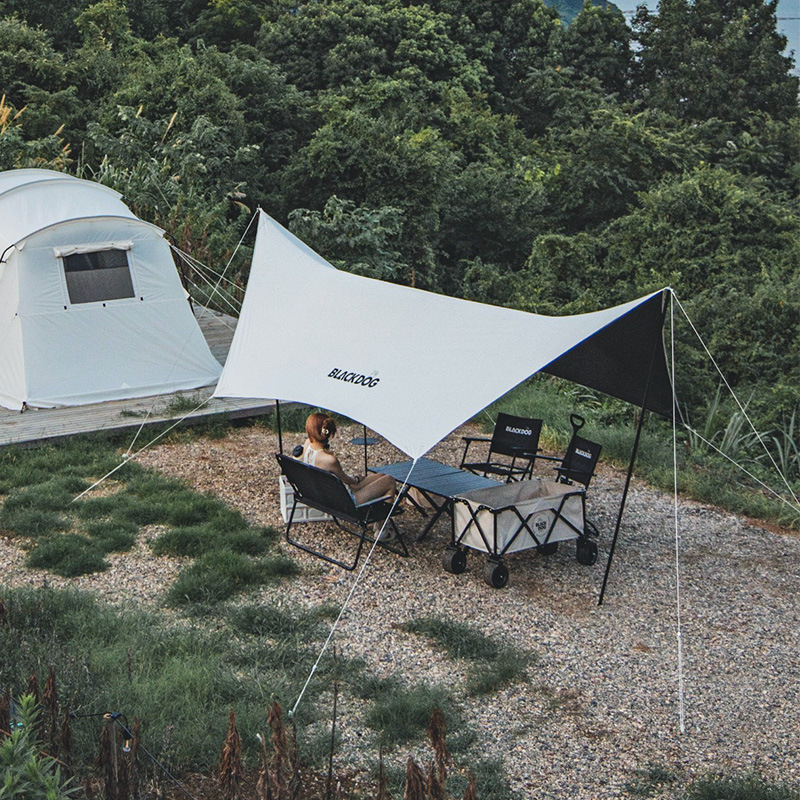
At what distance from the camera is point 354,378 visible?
677cm

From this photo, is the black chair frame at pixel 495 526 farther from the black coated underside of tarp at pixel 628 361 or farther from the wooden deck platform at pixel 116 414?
the wooden deck platform at pixel 116 414

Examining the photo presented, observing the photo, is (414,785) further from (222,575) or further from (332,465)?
(332,465)

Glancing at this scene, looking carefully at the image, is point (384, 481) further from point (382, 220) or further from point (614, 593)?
point (382, 220)

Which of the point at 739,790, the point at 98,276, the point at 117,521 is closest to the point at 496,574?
the point at 739,790

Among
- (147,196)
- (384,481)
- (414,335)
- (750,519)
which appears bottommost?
(750,519)

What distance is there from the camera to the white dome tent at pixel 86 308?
983 cm

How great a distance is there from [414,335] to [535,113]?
21.8 metres

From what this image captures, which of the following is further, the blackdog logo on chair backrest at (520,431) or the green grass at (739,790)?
the blackdog logo on chair backrest at (520,431)

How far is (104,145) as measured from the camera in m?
18.0

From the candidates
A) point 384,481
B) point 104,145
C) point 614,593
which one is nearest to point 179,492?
point 384,481

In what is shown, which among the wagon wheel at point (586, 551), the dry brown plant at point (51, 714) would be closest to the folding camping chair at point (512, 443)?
the wagon wheel at point (586, 551)

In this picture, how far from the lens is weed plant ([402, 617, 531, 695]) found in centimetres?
523

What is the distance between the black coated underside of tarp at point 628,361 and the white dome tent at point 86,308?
472 cm

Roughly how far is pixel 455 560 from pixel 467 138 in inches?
728
